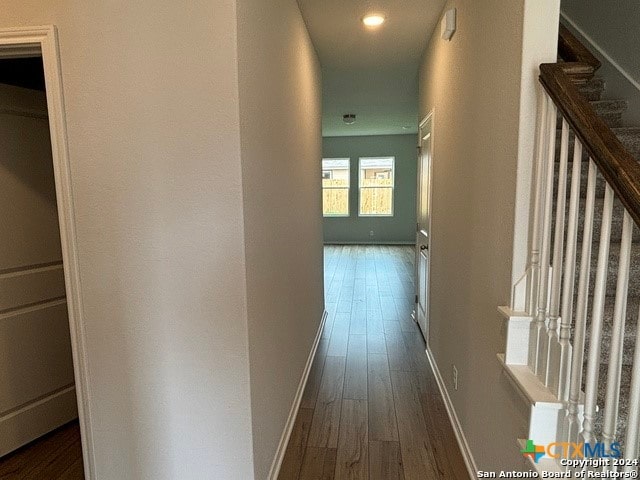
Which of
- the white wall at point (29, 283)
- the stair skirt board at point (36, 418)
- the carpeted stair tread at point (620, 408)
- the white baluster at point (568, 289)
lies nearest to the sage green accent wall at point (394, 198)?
the white wall at point (29, 283)

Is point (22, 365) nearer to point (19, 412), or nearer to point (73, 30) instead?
point (19, 412)

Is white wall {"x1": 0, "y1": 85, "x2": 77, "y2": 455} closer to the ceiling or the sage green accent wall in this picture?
the ceiling

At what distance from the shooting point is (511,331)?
1.39 meters

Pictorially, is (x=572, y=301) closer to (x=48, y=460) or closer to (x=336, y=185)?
(x=48, y=460)

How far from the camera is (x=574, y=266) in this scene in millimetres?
1164

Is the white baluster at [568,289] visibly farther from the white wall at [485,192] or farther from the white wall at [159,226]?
the white wall at [159,226]

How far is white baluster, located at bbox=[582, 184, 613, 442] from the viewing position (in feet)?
3.19

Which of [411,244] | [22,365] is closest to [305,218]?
[22,365]

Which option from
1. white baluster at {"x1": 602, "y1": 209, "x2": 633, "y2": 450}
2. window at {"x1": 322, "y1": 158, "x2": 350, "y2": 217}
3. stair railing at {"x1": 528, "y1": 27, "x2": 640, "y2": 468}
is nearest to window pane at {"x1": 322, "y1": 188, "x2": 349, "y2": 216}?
window at {"x1": 322, "y1": 158, "x2": 350, "y2": 217}

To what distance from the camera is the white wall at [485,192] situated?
1388mm

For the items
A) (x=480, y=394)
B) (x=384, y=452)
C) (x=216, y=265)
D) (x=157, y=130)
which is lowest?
(x=384, y=452)

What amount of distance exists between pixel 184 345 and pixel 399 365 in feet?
6.96

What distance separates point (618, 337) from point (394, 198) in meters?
8.86

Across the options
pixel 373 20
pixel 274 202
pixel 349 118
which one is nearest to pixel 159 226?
pixel 274 202
